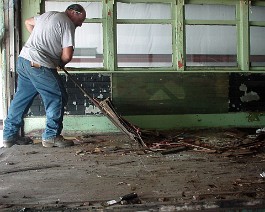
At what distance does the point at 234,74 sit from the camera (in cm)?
603

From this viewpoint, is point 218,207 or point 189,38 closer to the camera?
point 218,207

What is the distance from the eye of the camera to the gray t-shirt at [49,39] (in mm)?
4301

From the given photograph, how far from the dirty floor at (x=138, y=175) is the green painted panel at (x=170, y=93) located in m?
0.96

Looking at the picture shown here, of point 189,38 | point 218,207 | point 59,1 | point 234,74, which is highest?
point 59,1

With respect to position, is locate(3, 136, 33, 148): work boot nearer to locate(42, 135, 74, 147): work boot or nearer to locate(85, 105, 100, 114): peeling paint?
locate(42, 135, 74, 147): work boot

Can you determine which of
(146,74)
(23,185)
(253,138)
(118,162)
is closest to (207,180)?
(118,162)

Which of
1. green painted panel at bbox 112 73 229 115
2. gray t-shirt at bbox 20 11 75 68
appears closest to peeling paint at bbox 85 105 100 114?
green painted panel at bbox 112 73 229 115

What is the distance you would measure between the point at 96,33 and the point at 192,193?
155 inches

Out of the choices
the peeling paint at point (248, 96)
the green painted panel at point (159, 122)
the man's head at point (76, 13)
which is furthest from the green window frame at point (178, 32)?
the man's head at point (76, 13)

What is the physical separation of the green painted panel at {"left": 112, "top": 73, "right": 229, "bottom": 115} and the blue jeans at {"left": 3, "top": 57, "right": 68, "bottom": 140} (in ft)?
5.06

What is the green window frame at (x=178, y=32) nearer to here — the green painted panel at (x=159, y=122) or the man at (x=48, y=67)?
the green painted panel at (x=159, y=122)

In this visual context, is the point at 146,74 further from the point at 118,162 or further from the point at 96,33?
the point at 118,162

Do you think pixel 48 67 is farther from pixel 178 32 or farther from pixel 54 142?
pixel 178 32

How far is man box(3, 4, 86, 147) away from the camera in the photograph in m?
4.30
